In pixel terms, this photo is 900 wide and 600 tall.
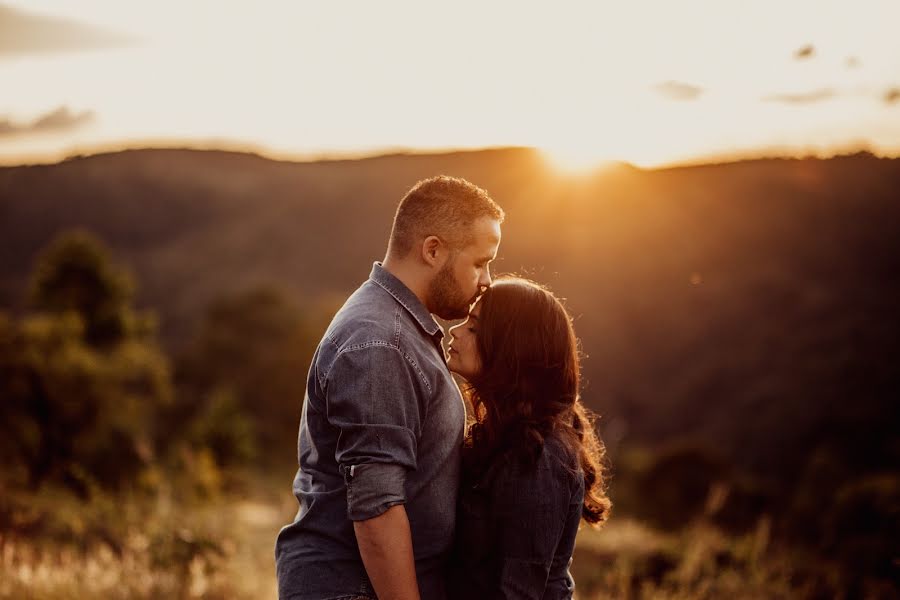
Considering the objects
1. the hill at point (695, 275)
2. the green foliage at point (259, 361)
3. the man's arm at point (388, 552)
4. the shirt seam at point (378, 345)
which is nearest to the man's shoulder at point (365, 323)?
the shirt seam at point (378, 345)

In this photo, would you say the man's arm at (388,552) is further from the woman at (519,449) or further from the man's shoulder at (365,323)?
the man's shoulder at (365,323)

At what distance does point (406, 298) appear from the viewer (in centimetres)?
284

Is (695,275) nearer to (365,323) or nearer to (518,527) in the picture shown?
(518,527)

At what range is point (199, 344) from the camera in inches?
2574

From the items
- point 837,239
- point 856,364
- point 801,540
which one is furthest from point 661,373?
point 801,540

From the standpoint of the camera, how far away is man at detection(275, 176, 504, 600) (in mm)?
2518

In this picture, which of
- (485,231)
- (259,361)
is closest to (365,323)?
(485,231)

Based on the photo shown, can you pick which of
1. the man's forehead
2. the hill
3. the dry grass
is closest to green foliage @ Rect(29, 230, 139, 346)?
the hill

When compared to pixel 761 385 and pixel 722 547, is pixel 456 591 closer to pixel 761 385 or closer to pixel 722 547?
pixel 722 547

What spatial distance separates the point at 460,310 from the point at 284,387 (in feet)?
182

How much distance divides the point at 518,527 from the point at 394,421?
0.53 meters

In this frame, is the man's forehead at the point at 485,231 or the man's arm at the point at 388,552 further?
the man's forehead at the point at 485,231

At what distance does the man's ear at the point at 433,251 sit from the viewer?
286cm

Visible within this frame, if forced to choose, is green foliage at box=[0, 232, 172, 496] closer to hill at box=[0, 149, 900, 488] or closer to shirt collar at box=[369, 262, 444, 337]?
hill at box=[0, 149, 900, 488]
